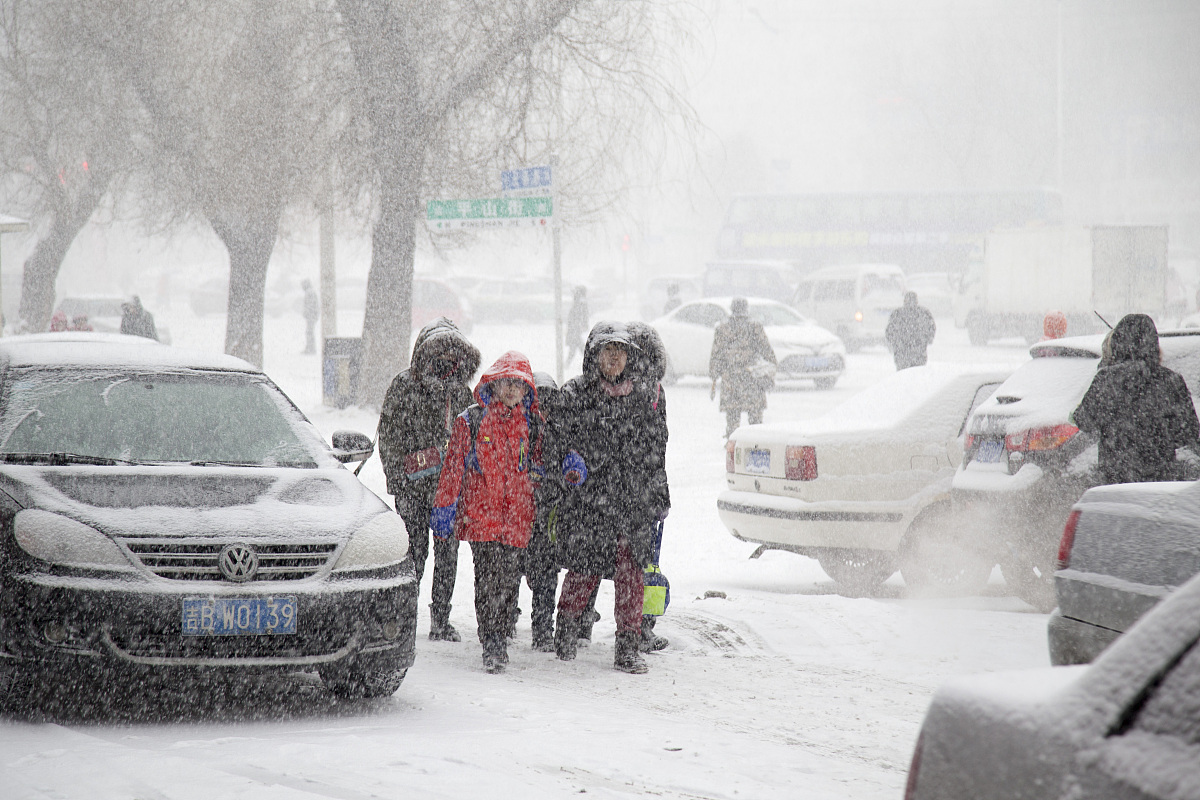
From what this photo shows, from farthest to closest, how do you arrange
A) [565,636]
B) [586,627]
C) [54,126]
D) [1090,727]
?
1. [54,126]
2. [586,627]
3. [565,636]
4. [1090,727]

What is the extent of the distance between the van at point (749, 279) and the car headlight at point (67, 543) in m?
31.6

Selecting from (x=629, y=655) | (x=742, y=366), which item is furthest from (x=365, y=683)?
(x=742, y=366)

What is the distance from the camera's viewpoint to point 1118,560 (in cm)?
393

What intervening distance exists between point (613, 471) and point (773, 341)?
16857mm

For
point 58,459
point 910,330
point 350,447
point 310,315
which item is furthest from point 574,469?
point 310,315

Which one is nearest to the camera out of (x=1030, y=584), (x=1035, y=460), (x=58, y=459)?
(x=58, y=459)

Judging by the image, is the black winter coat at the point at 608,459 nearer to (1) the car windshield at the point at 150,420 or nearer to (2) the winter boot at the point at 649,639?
(2) the winter boot at the point at 649,639

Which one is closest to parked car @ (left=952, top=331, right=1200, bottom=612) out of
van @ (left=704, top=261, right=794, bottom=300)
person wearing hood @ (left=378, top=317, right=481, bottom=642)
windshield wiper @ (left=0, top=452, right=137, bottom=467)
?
person wearing hood @ (left=378, top=317, right=481, bottom=642)

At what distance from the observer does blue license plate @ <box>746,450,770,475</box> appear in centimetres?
823

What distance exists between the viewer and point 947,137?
6700cm

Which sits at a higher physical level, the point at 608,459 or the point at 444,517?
the point at 608,459

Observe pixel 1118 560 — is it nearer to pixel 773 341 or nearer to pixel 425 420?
pixel 425 420

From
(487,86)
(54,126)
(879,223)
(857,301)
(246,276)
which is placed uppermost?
(879,223)

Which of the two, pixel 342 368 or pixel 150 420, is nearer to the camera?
pixel 150 420
